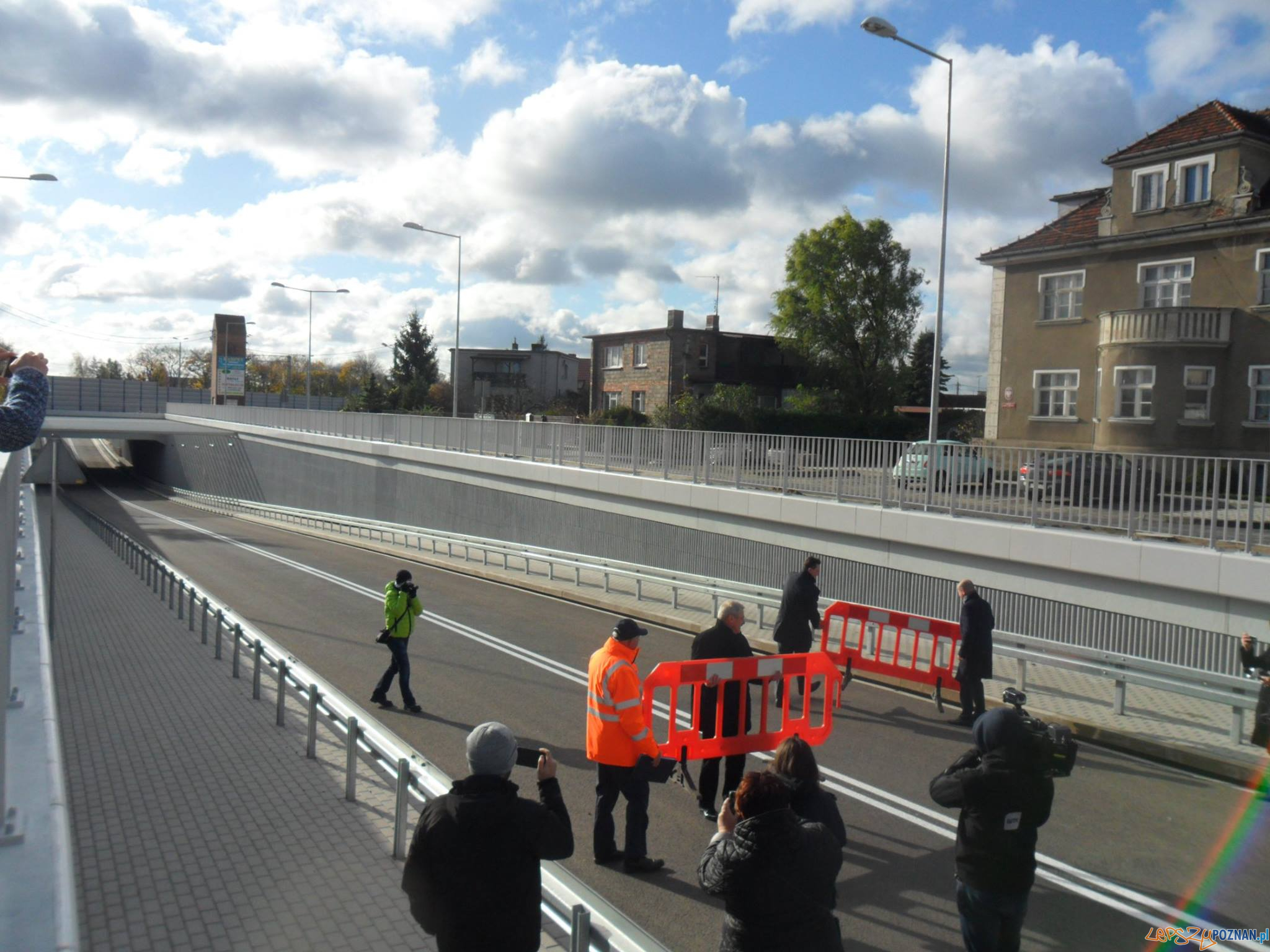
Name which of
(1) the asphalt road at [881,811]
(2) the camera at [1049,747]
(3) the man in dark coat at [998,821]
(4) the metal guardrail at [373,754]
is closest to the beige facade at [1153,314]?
(1) the asphalt road at [881,811]

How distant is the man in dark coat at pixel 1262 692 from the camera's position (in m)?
8.82

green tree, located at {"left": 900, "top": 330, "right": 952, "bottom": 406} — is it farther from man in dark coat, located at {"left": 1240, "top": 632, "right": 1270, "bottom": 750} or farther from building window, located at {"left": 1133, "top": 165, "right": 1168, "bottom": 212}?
man in dark coat, located at {"left": 1240, "top": 632, "right": 1270, "bottom": 750}

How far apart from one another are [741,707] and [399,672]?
454 centimetres

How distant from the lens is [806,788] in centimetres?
466

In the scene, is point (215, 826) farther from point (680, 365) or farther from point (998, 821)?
point (680, 365)

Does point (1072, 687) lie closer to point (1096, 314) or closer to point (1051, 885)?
point (1051, 885)

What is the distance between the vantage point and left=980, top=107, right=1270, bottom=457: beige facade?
27266mm

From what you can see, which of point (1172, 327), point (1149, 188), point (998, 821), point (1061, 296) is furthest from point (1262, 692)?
point (1061, 296)

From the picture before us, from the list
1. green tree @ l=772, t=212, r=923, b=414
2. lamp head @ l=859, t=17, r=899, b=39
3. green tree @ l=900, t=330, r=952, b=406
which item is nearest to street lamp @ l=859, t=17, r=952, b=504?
lamp head @ l=859, t=17, r=899, b=39

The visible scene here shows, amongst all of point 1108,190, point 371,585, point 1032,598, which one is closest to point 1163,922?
point 1032,598

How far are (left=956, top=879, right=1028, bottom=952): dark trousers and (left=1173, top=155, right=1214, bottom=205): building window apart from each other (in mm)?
29142

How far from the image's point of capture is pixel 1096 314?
30797mm

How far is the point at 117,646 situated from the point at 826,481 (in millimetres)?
11327

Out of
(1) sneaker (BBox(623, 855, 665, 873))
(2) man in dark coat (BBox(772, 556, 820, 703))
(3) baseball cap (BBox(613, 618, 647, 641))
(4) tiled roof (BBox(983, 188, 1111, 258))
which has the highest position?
(4) tiled roof (BBox(983, 188, 1111, 258))
